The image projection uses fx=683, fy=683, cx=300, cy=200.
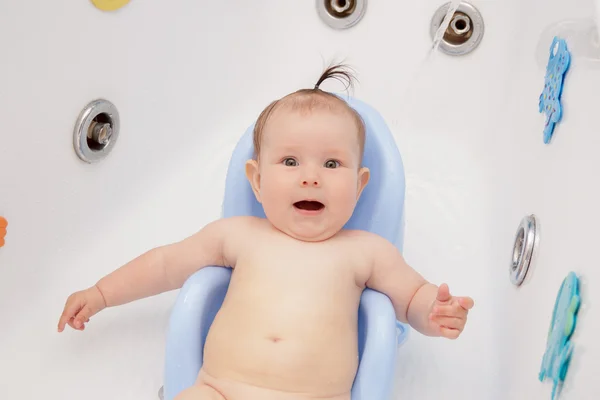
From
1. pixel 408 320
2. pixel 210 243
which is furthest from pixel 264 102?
pixel 408 320

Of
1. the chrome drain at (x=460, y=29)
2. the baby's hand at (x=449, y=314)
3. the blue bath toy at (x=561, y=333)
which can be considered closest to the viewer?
the blue bath toy at (x=561, y=333)

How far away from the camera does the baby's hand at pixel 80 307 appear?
0.96 meters

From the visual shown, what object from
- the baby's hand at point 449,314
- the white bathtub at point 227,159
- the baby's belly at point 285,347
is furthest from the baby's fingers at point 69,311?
the baby's hand at point 449,314

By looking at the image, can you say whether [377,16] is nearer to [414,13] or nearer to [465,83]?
[414,13]

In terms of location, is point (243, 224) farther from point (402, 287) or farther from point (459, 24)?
point (459, 24)

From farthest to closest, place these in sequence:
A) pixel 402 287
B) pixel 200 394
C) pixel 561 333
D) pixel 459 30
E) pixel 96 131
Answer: pixel 459 30
pixel 96 131
pixel 402 287
pixel 200 394
pixel 561 333

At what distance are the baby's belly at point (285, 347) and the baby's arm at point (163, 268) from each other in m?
0.10

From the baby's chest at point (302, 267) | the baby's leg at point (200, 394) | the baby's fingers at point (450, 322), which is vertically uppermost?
the baby's chest at point (302, 267)

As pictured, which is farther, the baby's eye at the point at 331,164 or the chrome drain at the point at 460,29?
the chrome drain at the point at 460,29

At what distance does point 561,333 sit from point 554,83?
0.41 meters

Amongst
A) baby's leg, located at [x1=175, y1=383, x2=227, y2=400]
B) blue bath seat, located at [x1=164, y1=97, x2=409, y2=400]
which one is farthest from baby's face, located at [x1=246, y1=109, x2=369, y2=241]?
baby's leg, located at [x1=175, y1=383, x2=227, y2=400]

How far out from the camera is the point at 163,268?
0.97 metres

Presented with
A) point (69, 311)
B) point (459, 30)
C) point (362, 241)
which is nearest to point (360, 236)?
point (362, 241)

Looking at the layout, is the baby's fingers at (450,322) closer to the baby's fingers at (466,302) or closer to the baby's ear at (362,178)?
the baby's fingers at (466,302)
